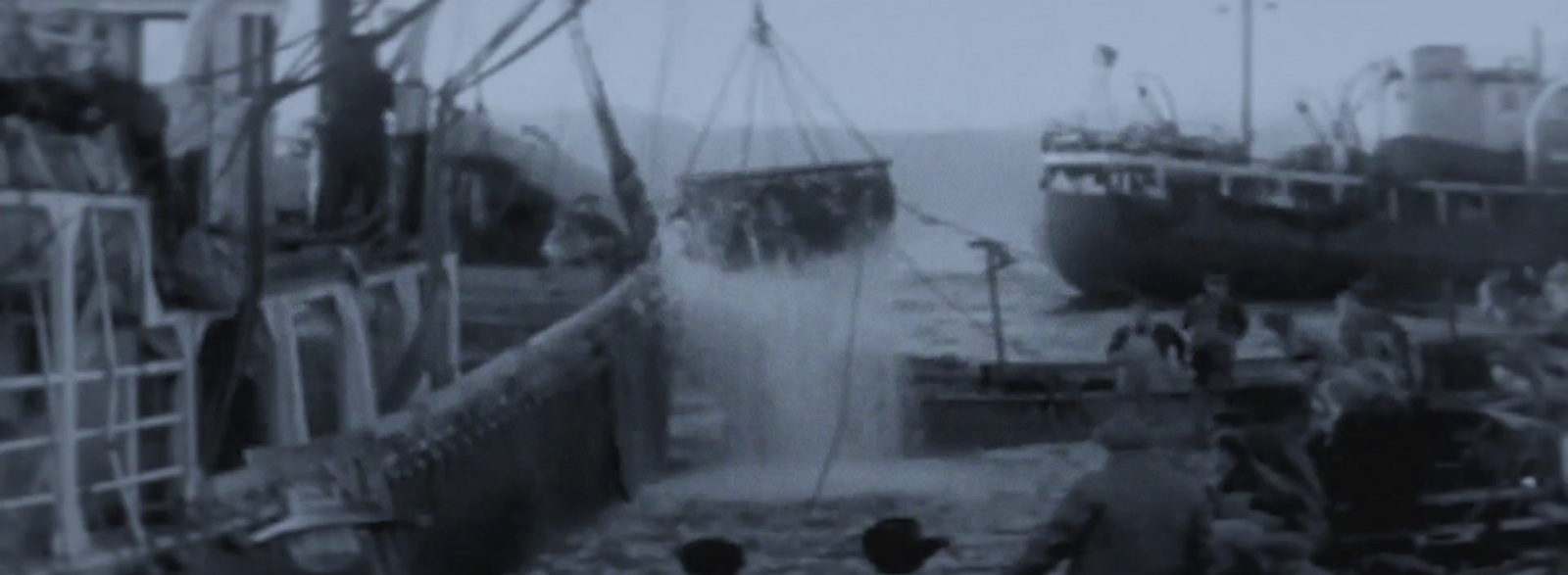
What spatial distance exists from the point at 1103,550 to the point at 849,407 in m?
23.5

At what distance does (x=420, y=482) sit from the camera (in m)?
15.5

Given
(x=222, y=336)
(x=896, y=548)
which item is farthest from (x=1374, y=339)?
(x=222, y=336)

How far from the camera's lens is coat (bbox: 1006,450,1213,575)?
8.28 metres

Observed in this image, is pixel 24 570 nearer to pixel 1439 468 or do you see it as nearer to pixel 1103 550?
pixel 1103 550

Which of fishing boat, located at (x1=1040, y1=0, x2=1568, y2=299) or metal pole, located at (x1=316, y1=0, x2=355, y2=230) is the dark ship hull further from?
metal pole, located at (x1=316, y1=0, x2=355, y2=230)

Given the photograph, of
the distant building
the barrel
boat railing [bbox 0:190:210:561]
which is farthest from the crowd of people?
the distant building

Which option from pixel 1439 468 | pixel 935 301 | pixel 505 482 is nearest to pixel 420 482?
pixel 505 482

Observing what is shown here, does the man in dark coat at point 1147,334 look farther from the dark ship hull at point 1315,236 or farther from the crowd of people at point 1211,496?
the dark ship hull at point 1315,236

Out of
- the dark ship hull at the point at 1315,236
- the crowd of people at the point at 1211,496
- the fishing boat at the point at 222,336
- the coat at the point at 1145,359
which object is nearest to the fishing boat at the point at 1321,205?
the dark ship hull at the point at 1315,236

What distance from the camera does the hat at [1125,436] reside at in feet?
27.0

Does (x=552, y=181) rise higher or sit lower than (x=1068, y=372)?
higher

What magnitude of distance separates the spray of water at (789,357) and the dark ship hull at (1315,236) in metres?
12.8

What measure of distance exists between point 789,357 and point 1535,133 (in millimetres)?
16603

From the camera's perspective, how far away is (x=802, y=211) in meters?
36.1
